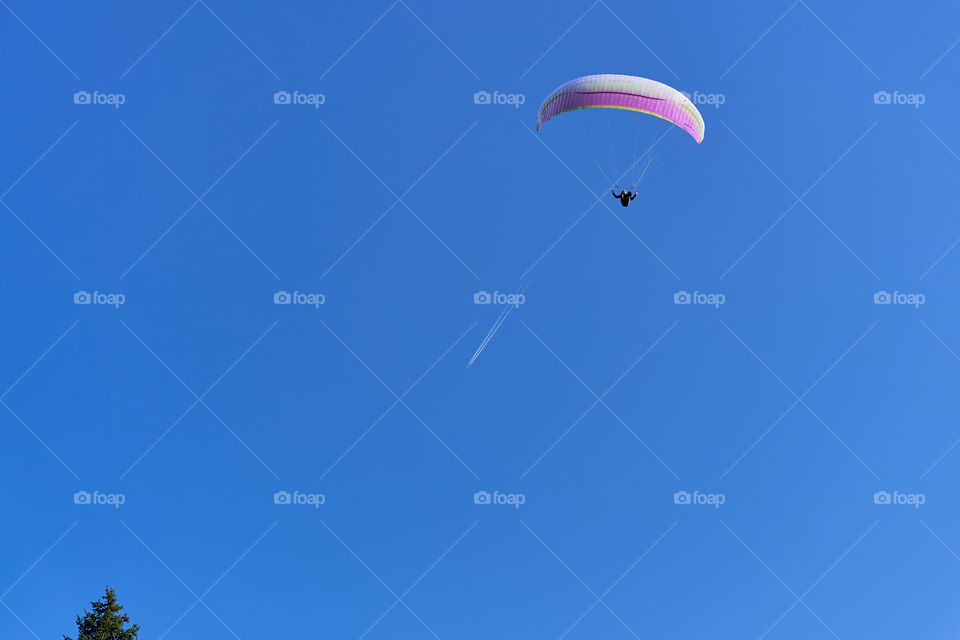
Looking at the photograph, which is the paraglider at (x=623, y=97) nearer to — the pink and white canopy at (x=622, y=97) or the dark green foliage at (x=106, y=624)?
the pink and white canopy at (x=622, y=97)

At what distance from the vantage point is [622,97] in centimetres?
2438

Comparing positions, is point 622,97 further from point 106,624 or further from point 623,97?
point 106,624

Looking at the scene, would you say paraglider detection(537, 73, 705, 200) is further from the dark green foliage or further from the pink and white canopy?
the dark green foliage

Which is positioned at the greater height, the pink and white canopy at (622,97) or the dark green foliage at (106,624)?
the pink and white canopy at (622,97)

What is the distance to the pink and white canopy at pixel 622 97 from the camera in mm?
24297

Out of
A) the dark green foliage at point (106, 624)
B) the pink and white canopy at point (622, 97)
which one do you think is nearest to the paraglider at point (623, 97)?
the pink and white canopy at point (622, 97)

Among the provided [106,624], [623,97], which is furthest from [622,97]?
[106,624]

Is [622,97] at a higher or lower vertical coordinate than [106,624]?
higher

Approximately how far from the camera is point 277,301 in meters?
30.2

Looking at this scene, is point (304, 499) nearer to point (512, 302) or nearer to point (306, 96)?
point (512, 302)

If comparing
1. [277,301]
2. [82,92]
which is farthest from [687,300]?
[82,92]

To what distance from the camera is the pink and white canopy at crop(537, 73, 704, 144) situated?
24297 mm

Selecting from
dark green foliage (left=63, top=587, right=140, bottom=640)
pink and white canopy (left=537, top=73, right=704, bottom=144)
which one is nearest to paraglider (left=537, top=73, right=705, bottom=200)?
pink and white canopy (left=537, top=73, right=704, bottom=144)

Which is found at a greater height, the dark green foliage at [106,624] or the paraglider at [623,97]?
the paraglider at [623,97]
